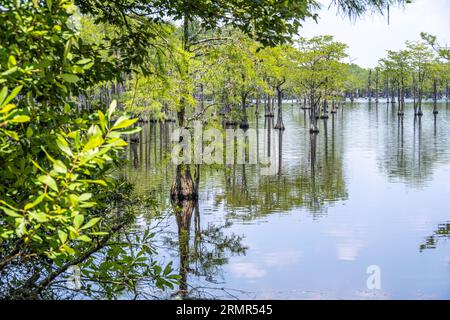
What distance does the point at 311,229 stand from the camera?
1766 cm

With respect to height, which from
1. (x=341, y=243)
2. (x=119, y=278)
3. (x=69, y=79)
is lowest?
(x=341, y=243)

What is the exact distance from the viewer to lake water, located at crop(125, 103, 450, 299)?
1272cm

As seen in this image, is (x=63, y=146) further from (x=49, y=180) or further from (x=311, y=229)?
(x=311, y=229)

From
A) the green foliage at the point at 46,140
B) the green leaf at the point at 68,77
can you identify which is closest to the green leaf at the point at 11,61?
the green foliage at the point at 46,140

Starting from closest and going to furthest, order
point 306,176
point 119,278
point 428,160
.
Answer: point 119,278
point 306,176
point 428,160

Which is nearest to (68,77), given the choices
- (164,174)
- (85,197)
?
(85,197)

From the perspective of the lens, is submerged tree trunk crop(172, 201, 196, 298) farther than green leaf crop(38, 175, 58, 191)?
Yes

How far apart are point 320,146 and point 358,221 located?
2399 cm

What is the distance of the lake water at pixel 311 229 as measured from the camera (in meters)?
12.7

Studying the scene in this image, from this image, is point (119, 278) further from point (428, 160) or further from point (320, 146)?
point (320, 146)

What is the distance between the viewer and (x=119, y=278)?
4711 millimetres

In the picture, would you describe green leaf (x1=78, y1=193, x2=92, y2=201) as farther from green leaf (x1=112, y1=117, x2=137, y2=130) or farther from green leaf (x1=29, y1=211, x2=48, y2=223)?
green leaf (x1=112, y1=117, x2=137, y2=130)

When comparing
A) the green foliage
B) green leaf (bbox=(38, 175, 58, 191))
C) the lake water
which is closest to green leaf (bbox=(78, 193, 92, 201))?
the green foliage
